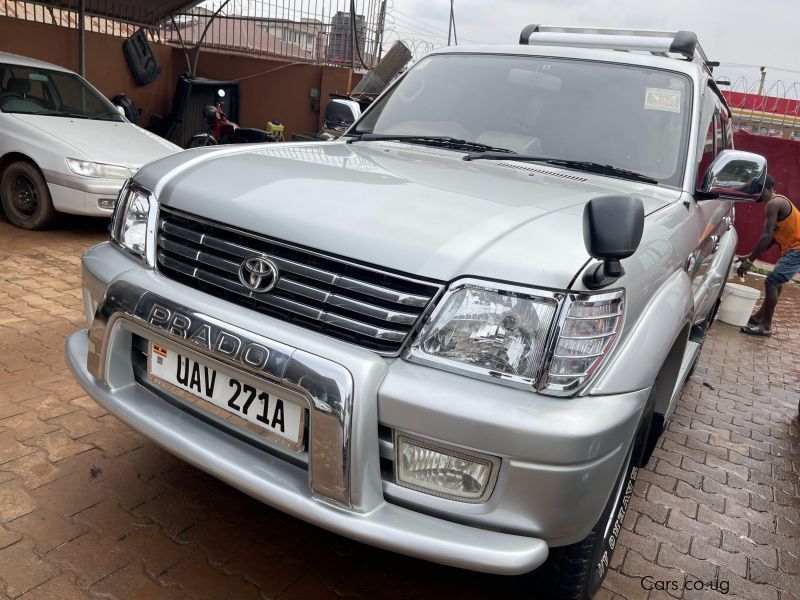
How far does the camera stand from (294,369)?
5.77ft

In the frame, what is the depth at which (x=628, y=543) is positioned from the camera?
281 centimetres

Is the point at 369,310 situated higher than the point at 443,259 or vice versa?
the point at 443,259

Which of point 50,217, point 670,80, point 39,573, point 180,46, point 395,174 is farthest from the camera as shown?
point 180,46

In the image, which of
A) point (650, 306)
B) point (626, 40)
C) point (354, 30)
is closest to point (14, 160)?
point (626, 40)

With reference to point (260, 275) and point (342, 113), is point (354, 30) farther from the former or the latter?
point (260, 275)

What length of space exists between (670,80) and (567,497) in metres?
2.19

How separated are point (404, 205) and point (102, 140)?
5298 mm

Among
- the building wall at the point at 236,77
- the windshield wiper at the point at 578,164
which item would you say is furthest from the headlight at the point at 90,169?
the building wall at the point at 236,77

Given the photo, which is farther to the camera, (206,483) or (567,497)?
(206,483)

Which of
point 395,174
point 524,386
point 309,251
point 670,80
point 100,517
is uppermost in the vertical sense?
point 670,80

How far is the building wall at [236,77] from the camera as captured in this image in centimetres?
1071

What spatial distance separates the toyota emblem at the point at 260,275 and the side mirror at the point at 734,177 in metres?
1.93

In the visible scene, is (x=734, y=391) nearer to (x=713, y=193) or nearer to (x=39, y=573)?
(x=713, y=193)

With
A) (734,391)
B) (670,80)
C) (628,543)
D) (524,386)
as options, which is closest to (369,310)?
(524,386)
